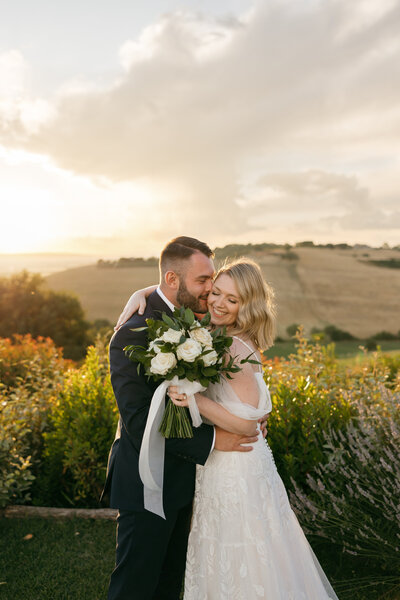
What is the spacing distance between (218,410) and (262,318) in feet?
2.30

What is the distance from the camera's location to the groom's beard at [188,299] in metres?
3.43

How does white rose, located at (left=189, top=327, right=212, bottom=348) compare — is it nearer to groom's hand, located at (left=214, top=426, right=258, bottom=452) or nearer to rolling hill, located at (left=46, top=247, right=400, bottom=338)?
groom's hand, located at (left=214, top=426, right=258, bottom=452)

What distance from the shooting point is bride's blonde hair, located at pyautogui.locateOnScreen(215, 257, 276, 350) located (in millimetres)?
3295

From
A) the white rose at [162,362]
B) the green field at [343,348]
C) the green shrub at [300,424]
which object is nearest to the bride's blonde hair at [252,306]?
the white rose at [162,362]

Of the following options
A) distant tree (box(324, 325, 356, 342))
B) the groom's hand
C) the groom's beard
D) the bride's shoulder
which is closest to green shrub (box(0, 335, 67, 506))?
the groom's beard

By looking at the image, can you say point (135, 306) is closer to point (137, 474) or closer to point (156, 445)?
point (156, 445)

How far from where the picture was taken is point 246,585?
9.61 feet

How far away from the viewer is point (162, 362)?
2.60 metres

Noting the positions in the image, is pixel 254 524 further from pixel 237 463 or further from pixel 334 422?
pixel 334 422

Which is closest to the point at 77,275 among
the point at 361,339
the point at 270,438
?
the point at 361,339

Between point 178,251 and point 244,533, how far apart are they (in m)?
1.76

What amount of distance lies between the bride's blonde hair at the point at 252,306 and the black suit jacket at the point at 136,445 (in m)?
0.56

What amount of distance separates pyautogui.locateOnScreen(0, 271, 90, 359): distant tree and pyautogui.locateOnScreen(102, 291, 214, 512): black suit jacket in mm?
12249

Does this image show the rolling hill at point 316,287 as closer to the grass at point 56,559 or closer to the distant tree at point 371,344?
the distant tree at point 371,344
